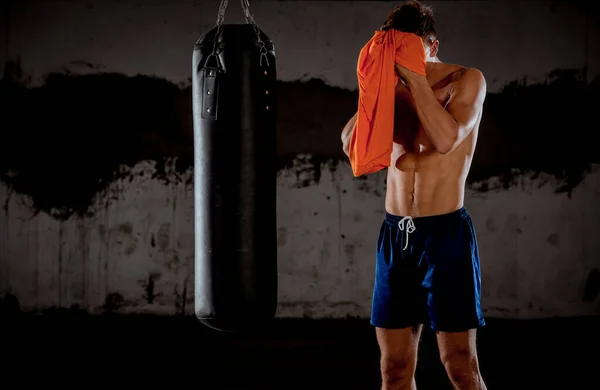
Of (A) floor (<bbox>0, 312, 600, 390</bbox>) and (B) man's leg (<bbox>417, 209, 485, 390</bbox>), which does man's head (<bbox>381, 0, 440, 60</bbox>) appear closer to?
(B) man's leg (<bbox>417, 209, 485, 390</bbox>)

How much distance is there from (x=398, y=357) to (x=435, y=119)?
874 mm

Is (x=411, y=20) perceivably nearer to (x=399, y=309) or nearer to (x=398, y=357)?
(x=399, y=309)

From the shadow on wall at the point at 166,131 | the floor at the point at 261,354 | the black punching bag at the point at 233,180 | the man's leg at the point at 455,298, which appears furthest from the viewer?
the shadow on wall at the point at 166,131

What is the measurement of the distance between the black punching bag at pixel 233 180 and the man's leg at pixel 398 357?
0.46 m

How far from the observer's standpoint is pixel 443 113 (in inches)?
81.3

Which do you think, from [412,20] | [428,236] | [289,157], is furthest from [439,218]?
[289,157]

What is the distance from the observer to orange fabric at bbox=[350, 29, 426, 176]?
6.88 ft

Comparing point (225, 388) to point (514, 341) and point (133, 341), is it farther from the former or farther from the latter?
point (514, 341)

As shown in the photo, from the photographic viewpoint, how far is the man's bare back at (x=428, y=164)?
7.30 ft

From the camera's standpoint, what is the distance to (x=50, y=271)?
15.4ft

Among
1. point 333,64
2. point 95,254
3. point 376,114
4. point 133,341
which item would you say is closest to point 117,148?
point 95,254

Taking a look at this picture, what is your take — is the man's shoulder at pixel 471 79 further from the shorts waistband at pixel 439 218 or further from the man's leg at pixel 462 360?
the man's leg at pixel 462 360

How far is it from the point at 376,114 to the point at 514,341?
2.68m

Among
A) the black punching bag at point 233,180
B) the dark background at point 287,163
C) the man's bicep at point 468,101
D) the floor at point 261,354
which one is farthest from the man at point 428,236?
the dark background at point 287,163
